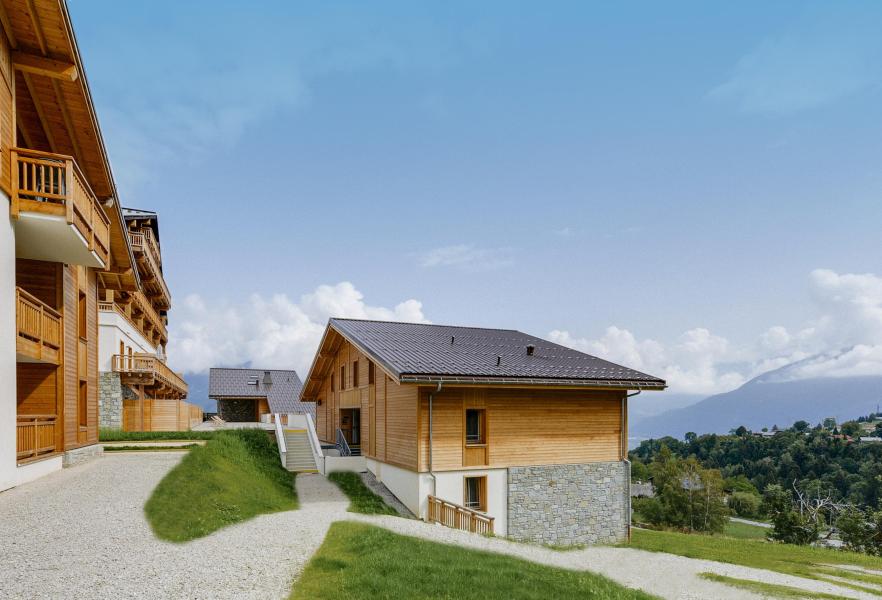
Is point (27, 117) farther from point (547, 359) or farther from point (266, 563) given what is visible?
point (547, 359)

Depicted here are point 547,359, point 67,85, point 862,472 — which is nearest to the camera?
point 67,85

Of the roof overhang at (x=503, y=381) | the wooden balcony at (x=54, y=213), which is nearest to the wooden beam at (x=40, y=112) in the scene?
the wooden balcony at (x=54, y=213)

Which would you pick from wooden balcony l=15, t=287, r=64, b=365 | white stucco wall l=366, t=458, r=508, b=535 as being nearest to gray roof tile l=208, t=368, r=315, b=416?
white stucco wall l=366, t=458, r=508, b=535

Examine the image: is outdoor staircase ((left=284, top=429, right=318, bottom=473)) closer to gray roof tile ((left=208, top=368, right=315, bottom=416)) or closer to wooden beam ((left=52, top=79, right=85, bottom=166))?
wooden beam ((left=52, top=79, right=85, bottom=166))

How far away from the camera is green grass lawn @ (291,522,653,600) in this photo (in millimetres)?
7926

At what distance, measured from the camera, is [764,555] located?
18531 mm

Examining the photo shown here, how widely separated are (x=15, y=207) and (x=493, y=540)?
1281 centimetres

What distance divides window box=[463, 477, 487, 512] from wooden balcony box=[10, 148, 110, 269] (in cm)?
1230

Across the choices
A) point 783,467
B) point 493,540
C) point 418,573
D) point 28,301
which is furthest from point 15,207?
point 783,467

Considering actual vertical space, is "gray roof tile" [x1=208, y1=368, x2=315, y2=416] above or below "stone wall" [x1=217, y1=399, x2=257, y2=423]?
above

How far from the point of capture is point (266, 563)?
355 inches

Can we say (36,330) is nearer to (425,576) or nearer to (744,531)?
(425,576)

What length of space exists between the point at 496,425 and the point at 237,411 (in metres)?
40.3

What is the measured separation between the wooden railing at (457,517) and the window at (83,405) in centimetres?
1123
